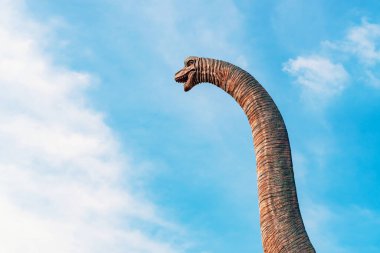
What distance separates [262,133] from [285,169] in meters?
0.58

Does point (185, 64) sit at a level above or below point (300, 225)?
above

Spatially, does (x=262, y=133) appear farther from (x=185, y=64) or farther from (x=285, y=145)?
(x=185, y=64)

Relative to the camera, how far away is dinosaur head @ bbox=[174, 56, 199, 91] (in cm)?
992

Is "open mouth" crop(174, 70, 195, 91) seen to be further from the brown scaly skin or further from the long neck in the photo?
the long neck

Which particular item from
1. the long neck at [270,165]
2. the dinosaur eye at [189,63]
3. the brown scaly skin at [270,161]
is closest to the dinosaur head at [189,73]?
the dinosaur eye at [189,63]

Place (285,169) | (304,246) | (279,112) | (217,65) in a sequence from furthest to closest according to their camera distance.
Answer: (217,65)
(279,112)
(285,169)
(304,246)

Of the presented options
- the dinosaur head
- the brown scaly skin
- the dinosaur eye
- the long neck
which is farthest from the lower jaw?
the long neck

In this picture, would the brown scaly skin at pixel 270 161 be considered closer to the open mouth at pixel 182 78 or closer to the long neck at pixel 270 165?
the long neck at pixel 270 165

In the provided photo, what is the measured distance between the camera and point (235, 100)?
30.2 feet

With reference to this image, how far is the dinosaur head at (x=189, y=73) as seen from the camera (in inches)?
391

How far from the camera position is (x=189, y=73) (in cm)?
998

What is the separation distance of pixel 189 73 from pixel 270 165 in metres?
2.35

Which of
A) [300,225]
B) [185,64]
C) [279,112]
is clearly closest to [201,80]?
[185,64]

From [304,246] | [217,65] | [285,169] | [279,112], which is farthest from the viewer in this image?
[217,65]
